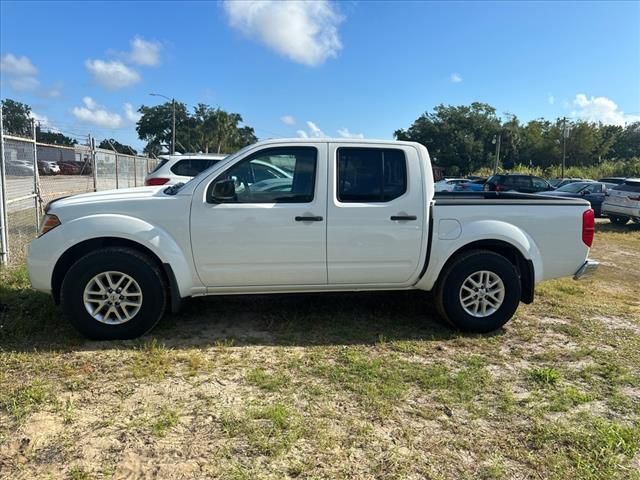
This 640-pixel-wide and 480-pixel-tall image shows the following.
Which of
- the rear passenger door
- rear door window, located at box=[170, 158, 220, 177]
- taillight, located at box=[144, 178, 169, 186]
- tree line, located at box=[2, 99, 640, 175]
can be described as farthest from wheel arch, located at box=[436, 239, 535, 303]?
tree line, located at box=[2, 99, 640, 175]

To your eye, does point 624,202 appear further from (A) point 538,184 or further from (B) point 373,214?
(B) point 373,214

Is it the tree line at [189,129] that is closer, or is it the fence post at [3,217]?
the fence post at [3,217]

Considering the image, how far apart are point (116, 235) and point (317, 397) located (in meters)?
2.22

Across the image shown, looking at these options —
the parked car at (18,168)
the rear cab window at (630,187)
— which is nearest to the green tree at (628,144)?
the rear cab window at (630,187)

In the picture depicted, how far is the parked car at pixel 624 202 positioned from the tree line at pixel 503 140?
48169 mm

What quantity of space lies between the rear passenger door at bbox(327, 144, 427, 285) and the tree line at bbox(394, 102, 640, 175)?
201 feet

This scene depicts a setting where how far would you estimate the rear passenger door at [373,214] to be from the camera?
4332mm

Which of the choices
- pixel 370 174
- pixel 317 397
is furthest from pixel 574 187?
pixel 317 397

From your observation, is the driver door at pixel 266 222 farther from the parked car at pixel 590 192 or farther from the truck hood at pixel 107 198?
the parked car at pixel 590 192

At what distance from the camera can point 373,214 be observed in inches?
171

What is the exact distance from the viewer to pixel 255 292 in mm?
4418

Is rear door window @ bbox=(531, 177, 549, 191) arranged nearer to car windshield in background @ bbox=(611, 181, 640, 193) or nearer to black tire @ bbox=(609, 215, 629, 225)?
black tire @ bbox=(609, 215, 629, 225)

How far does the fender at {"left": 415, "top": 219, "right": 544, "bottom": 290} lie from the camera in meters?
4.50

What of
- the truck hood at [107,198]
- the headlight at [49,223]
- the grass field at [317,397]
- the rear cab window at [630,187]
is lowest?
the grass field at [317,397]
